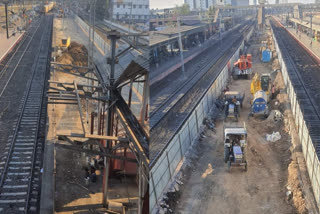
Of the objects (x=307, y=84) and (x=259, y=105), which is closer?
(x=259, y=105)

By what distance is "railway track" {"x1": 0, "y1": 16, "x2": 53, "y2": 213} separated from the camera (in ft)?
39.0

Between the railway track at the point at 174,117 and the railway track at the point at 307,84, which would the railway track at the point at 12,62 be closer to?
the railway track at the point at 174,117

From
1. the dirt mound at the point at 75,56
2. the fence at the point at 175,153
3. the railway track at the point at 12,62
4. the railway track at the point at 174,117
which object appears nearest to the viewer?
the fence at the point at 175,153

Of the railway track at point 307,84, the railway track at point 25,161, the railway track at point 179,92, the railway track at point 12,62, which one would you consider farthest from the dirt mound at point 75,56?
the railway track at point 307,84

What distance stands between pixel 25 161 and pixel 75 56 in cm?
2319

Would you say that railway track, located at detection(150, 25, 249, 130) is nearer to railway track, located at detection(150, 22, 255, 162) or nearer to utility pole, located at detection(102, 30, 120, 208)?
railway track, located at detection(150, 22, 255, 162)

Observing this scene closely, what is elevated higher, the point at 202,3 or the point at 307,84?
the point at 202,3

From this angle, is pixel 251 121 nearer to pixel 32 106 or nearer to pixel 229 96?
pixel 229 96

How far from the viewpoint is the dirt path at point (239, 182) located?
39.7 ft

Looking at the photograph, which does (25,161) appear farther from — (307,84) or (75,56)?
(75,56)

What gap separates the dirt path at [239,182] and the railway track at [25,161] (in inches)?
164

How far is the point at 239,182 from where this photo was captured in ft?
45.3

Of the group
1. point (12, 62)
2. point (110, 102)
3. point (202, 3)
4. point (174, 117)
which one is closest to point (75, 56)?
point (12, 62)

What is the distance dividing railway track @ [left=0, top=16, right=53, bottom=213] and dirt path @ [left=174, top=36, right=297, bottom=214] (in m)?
4.16
